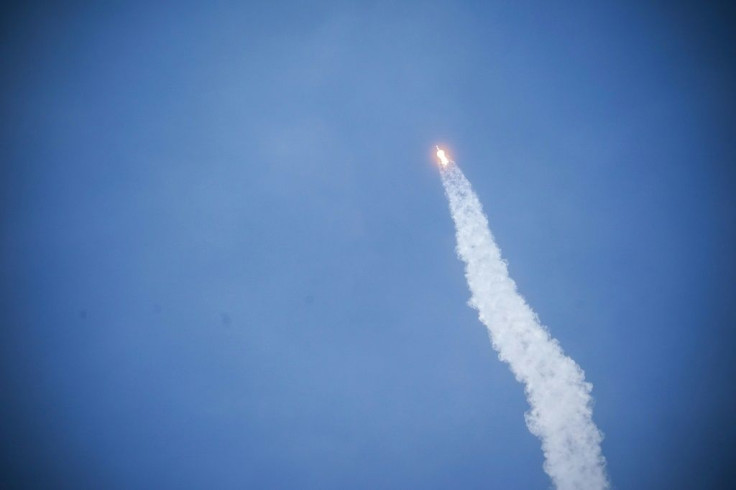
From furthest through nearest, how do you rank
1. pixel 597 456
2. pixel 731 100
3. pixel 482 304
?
pixel 482 304, pixel 597 456, pixel 731 100

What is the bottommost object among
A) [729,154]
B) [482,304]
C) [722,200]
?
[482,304]

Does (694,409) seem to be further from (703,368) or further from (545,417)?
(545,417)

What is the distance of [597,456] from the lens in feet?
22.4

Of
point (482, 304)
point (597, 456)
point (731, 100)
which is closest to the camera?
point (731, 100)

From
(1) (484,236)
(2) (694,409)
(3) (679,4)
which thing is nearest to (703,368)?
(2) (694,409)

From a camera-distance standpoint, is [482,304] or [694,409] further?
[482,304]

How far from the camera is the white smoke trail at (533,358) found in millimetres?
6871

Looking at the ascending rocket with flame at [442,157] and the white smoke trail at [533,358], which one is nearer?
the white smoke trail at [533,358]

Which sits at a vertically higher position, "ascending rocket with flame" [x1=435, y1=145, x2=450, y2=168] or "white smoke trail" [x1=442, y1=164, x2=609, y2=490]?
"ascending rocket with flame" [x1=435, y1=145, x2=450, y2=168]

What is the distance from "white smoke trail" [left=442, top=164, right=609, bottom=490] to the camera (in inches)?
271

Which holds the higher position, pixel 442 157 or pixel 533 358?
pixel 442 157

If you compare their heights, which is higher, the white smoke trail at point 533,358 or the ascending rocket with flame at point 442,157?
the ascending rocket with flame at point 442,157

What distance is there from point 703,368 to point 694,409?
0.74 m

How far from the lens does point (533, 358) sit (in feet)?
23.4
